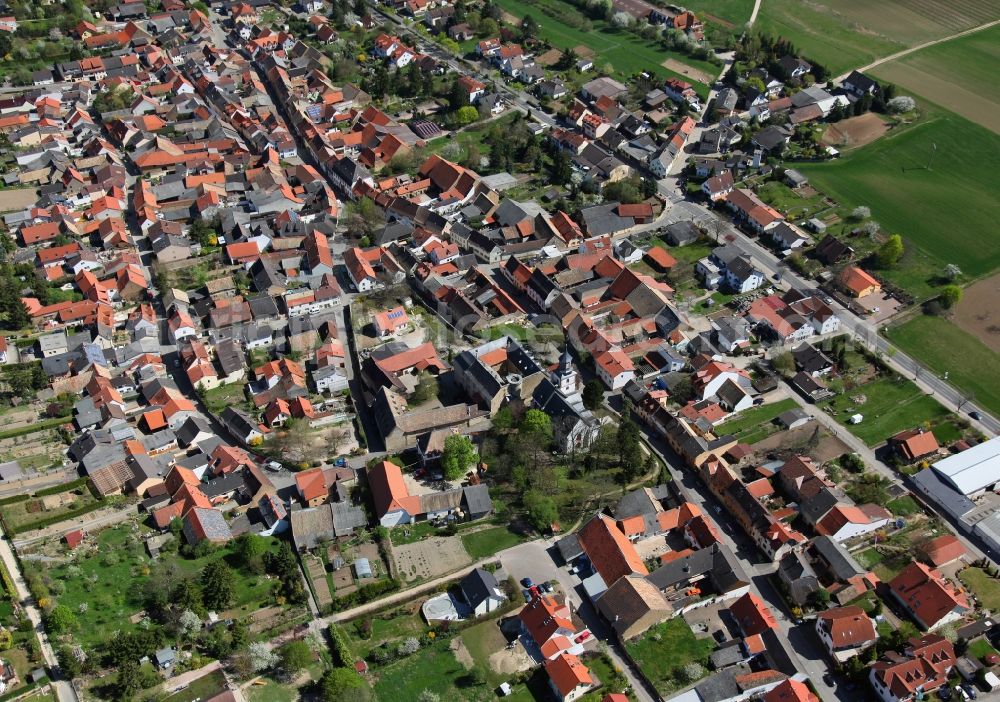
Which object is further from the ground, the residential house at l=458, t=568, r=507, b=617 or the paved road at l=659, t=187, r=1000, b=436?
the paved road at l=659, t=187, r=1000, b=436

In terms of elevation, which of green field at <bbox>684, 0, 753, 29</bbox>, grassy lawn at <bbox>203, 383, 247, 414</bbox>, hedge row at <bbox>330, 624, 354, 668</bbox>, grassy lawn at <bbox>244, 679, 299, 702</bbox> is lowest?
grassy lawn at <bbox>203, 383, 247, 414</bbox>

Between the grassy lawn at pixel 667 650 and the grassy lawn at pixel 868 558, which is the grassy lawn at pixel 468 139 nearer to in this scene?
the grassy lawn at pixel 868 558

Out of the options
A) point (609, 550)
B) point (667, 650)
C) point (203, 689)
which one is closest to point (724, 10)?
point (609, 550)

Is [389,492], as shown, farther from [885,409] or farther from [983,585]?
[885,409]

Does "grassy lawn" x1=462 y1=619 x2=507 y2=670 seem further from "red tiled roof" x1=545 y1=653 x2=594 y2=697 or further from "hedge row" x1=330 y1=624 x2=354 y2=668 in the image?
"hedge row" x1=330 y1=624 x2=354 y2=668

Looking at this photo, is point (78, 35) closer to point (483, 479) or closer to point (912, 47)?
point (483, 479)

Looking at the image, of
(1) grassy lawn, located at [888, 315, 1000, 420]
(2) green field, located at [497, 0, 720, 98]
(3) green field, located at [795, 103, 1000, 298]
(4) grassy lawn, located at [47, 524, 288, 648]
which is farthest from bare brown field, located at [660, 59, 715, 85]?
(4) grassy lawn, located at [47, 524, 288, 648]
